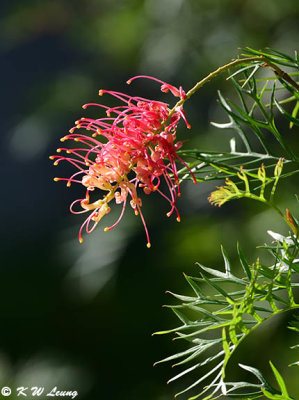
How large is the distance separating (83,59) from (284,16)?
0.70 meters

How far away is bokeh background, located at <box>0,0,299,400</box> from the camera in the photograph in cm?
176

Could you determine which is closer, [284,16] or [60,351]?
[284,16]

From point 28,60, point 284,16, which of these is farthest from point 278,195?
point 28,60

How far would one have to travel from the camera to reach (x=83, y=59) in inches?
87.2

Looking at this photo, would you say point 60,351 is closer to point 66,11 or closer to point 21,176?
point 21,176

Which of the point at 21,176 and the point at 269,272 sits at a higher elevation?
the point at 21,176

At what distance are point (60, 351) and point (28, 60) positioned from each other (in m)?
1.21

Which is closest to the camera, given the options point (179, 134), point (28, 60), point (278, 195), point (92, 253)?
point (278, 195)

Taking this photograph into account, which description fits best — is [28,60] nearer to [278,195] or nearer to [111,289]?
[111,289]

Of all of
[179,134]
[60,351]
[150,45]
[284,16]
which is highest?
[150,45]

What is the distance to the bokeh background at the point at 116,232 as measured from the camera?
1.76 metres

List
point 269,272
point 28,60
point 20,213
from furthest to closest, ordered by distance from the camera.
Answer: point 28,60
point 20,213
point 269,272

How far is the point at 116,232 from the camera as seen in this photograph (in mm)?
1823

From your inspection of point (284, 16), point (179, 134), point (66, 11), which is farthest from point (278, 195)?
point (66, 11)
